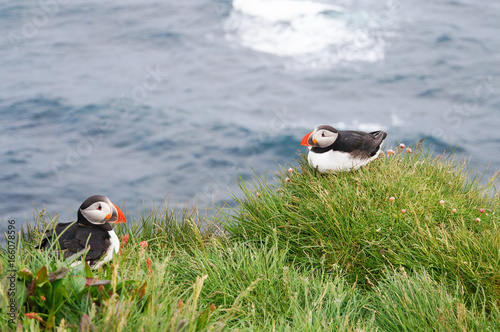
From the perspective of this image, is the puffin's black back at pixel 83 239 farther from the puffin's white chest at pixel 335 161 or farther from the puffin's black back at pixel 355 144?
the puffin's black back at pixel 355 144

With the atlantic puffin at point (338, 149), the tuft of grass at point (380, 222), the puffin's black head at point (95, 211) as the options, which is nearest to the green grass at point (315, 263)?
the tuft of grass at point (380, 222)

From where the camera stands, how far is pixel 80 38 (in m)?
17.6

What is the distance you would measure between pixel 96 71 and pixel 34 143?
415 cm

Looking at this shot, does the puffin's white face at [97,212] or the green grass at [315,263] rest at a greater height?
the puffin's white face at [97,212]

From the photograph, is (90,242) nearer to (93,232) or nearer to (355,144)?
(93,232)

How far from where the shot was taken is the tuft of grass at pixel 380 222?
4.19m

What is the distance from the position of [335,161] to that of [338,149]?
5.1 inches

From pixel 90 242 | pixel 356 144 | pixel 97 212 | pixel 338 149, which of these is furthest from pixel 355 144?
pixel 90 242

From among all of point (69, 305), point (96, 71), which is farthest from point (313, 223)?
point (96, 71)

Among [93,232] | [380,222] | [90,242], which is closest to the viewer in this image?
[90,242]

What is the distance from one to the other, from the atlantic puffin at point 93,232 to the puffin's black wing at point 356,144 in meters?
2.36

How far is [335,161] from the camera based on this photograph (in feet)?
17.1

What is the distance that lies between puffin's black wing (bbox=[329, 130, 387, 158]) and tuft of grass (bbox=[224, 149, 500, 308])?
20 centimetres

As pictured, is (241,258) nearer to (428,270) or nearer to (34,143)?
(428,270)
